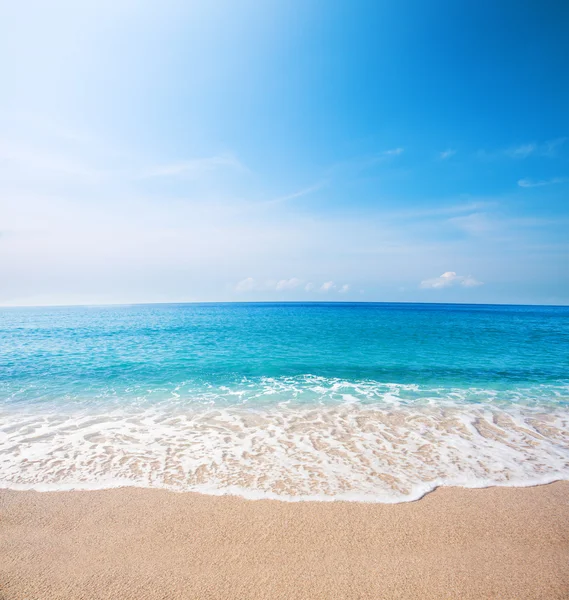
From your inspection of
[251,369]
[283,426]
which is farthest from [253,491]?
[251,369]

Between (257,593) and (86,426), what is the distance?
8219 millimetres

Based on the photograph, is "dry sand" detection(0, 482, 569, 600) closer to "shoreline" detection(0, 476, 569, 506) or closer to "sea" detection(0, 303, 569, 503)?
"shoreline" detection(0, 476, 569, 506)

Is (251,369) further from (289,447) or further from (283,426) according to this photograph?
(289,447)

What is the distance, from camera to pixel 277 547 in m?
4.50

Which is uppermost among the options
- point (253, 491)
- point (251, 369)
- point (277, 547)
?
point (277, 547)

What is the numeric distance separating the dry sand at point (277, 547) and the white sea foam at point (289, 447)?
1.88ft

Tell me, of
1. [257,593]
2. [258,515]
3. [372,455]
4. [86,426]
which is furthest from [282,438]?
[86,426]

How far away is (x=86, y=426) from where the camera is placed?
30.8 feet

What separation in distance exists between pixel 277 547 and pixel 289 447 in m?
3.66

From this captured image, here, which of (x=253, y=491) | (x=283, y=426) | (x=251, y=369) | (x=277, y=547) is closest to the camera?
(x=277, y=547)

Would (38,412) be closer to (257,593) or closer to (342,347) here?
(257,593)

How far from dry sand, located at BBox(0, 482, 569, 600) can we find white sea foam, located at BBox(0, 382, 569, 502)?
0.57 m

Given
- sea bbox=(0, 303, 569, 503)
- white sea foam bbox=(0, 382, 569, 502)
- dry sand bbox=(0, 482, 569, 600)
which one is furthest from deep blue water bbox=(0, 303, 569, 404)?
dry sand bbox=(0, 482, 569, 600)

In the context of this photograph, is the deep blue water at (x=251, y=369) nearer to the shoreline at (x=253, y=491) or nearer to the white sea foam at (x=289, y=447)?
the white sea foam at (x=289, y=447)
